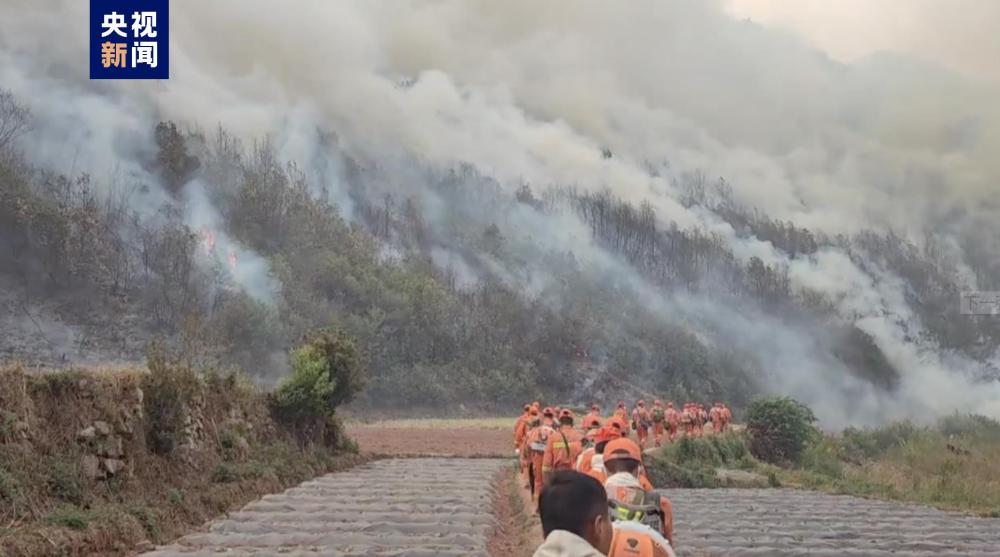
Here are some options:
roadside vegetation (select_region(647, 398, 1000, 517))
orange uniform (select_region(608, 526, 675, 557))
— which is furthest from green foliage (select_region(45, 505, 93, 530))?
roadside vegetation (select_region(647, 398, 1000, 517))

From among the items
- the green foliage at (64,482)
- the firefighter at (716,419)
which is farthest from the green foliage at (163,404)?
the firefighter at (716,419)

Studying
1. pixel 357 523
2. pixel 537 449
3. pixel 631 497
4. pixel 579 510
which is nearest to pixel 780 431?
pixel 537 449

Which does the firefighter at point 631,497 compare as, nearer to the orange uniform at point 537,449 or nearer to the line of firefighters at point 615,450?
the line of firefighters at point 615,450

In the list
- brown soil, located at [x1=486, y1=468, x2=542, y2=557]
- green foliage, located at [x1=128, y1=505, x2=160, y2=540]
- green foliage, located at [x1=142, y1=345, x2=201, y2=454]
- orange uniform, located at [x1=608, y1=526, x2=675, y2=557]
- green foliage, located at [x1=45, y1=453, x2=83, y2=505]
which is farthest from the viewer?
green foliage, located at [x1=142, y1=345, x2=201, y2=454]

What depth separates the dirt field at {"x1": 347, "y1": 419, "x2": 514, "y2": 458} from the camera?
1155 inches

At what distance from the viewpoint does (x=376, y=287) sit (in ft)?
202

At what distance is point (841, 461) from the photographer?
3253 centimetres

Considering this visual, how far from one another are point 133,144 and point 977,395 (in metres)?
61.3

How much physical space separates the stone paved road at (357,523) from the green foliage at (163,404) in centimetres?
169

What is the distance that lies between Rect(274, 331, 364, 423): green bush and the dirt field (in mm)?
4932

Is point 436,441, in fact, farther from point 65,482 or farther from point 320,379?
point 65,482

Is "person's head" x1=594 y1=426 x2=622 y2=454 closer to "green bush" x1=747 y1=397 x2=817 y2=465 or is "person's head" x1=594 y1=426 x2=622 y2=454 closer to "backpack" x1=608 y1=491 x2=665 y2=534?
"backpack" x1=608 y1=491 x2=665 y2=534

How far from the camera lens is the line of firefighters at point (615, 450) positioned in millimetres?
4884

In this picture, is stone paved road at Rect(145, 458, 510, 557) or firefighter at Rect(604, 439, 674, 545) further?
stone paved road at Rect(145, 458, 510, 557)
